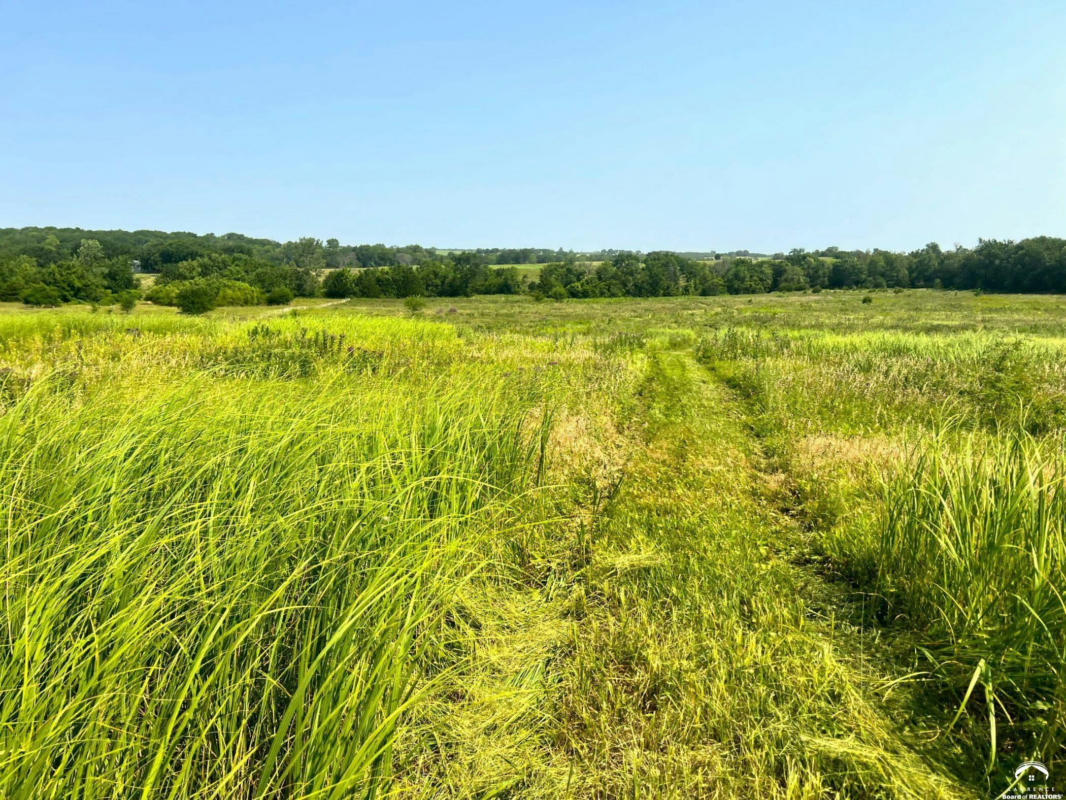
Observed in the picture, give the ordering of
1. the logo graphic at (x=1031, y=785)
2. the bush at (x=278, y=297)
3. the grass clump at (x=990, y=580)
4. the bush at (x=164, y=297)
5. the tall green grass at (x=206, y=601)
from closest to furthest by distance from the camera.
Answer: the tall green grass at (x=206, y=601) → the logo graphic at (x=1031, y=785) → the grass clump at (x=990, y=580) → the bush at (x=164, y=297) → the bush at (x=278, y=297)

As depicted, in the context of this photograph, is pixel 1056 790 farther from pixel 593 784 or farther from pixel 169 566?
pixel 169 566

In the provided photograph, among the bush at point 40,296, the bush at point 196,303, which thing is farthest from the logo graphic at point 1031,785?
the bush at point 40,296

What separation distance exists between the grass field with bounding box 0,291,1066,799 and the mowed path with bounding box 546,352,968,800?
2 cm

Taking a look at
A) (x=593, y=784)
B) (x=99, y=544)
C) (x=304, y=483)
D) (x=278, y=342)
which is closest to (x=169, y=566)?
(x=99, y=544)

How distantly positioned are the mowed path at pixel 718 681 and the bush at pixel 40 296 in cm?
7748

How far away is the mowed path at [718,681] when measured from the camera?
6.89ft

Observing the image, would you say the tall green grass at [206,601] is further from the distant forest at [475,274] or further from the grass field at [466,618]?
the distant forest at [475,274]

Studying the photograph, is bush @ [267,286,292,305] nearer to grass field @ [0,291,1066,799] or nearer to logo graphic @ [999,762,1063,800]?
grass field @ [0,291,1066,799]

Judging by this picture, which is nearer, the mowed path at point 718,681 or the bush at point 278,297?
the mowed path at point 718,681

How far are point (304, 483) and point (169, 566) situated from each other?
0.75 meters

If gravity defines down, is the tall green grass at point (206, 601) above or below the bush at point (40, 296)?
below

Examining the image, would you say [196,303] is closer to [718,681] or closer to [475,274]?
[718,681]

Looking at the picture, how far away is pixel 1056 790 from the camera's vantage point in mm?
2002

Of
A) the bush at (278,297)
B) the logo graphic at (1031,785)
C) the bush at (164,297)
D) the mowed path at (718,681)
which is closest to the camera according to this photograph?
the logo graphic at (1031,785)
